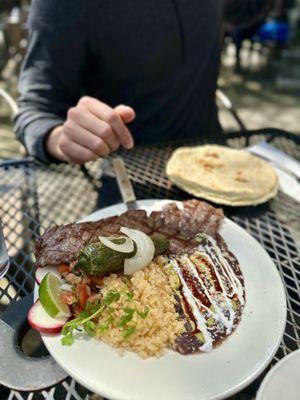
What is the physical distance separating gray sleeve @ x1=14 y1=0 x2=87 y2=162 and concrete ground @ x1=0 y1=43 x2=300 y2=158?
322 centimetres

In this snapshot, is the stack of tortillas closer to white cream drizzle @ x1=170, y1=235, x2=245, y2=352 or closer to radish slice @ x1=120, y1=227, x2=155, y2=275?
white cream drizzle @ x1=170, y1=235, x2=245, y2=352

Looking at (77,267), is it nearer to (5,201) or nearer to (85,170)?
(5,201)

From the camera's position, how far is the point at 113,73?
2.50m

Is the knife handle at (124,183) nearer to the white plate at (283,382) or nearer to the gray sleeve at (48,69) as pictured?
the gray sleeve at (48,69)

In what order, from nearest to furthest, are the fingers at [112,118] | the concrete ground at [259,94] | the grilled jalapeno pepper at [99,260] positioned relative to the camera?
the grilled jalapeno pepper at [99,260], the fingers at [112,118], the concrete ground at [259,94]

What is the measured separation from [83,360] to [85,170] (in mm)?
1461

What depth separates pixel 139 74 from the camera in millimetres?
2494

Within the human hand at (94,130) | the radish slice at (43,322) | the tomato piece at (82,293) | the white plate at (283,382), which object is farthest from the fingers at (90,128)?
the white plate at (283,382)

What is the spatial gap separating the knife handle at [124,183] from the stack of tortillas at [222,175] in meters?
0.28

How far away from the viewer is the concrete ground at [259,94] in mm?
6227

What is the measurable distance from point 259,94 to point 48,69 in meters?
6.18

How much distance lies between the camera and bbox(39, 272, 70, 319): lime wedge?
122 cm

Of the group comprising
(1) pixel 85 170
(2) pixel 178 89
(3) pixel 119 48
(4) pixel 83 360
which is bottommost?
(1) pixel 85 170

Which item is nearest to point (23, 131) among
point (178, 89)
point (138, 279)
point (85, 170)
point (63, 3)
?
point (85, 170)
